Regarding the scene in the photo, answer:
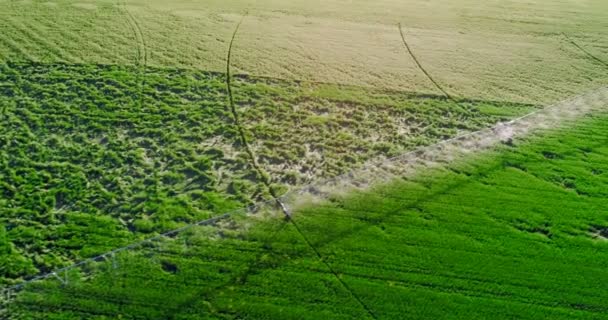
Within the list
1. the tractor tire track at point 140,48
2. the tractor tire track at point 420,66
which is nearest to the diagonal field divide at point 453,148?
the tractor tire track at point 420,66

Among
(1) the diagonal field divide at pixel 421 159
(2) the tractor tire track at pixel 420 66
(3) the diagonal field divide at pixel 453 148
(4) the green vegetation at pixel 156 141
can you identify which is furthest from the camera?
(2) the tractor tire track at pixel 420 66

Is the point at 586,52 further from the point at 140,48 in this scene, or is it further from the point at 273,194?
the point at 140,48

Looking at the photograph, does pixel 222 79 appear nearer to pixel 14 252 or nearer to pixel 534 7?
pixel 14 252

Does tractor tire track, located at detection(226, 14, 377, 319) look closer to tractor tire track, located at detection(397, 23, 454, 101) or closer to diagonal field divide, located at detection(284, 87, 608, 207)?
diagonal field divide, located at detection(284, 87, 608, 207)

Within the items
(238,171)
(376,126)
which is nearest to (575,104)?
(376,126)

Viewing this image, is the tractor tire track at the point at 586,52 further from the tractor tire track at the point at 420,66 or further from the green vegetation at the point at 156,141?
the tractor tire track at the point at 420,66

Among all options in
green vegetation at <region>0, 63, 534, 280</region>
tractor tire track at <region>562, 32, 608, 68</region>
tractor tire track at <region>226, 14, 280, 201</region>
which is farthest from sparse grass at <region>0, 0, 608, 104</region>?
green vegetation at <region>0, 63, 534, 280</region>
